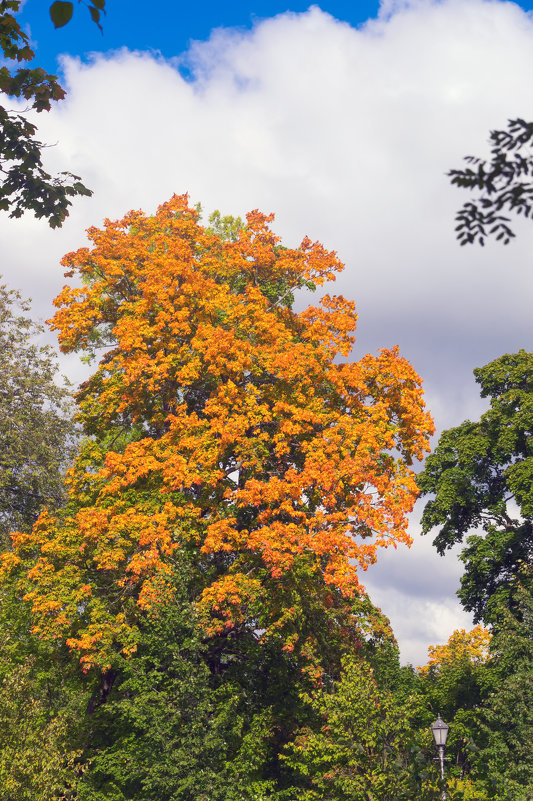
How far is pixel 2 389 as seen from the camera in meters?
33.7

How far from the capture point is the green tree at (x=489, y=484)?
114 ft

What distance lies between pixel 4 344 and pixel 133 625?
15.9 metres

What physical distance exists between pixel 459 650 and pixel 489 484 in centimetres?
1071

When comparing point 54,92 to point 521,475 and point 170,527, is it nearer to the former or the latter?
point 170,527

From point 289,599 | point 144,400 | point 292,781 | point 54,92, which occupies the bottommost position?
point 292,781

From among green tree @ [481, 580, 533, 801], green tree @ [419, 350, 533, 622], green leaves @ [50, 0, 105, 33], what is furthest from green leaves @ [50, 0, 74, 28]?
green tree @ [419, 350, 533, 622]

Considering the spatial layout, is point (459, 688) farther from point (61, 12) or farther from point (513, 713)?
point (61, 12)

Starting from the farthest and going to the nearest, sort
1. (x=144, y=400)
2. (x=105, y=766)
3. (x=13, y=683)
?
(x=144, y=400) → (x=105, y=766) → (x=13, y=683)

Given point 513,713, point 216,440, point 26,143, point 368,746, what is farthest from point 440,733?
point 26,143

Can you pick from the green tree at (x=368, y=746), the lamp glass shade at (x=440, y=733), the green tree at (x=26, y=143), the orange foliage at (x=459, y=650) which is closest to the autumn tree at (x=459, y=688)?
the orange foliage at (x=459, y=650)

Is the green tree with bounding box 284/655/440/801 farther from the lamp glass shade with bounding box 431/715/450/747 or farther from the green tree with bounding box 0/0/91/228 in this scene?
the green tree with bounding box 0/0/91/228

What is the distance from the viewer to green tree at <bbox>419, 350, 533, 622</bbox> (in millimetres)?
34688

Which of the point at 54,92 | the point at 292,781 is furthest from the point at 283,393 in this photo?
the point at 54,92

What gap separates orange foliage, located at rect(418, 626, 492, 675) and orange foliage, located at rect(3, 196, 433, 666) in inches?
798
